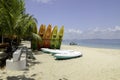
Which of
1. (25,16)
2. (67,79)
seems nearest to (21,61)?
(67,79)

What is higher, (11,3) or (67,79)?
(11,3)

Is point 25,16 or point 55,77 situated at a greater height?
point 25,16

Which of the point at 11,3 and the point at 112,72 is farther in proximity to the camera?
the point at 11,3

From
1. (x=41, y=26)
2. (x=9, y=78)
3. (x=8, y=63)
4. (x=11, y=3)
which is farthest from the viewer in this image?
(x=41, y=26)

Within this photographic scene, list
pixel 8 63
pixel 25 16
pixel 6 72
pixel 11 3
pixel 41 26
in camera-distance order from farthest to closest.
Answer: pixel 41 26 < pixel 25 16 < pixel 11 3 < pixel 8 63 < pixel 6 72

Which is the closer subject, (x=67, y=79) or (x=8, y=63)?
(x=67, y=79)

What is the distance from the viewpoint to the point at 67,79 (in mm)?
8242

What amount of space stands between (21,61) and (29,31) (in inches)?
309

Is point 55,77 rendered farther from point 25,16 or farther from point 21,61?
point 25,16

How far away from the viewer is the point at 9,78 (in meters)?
8.09

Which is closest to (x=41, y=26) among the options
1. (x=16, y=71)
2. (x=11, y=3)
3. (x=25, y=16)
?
(x=25, y=16)

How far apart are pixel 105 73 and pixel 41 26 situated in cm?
1210

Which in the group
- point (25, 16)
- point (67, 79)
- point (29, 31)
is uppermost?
point (25, 16)

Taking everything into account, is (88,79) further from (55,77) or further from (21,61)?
(21,61)
